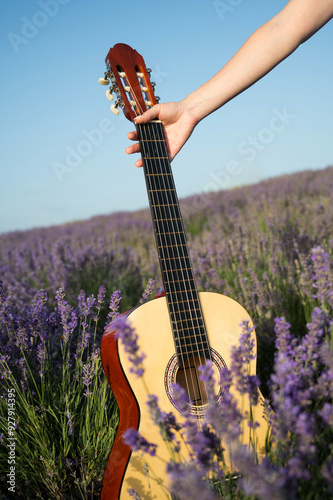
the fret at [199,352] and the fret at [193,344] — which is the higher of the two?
the fret at [193,344]

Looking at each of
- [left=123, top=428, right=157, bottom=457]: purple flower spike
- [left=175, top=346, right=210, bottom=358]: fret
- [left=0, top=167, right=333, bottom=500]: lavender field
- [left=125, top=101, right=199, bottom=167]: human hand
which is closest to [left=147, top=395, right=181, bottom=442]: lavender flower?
[left=123, top=428, right=157, bottom=457]: purple flower spike

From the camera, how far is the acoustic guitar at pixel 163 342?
131 centimetres

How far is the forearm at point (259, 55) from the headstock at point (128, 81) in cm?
22

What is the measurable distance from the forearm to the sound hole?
4.13 ft

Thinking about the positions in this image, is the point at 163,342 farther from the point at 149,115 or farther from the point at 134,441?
the point at 149,115

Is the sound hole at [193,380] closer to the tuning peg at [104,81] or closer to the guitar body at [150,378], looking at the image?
the guitar body at [150,378]

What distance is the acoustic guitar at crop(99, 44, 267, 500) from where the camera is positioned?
1.31 m

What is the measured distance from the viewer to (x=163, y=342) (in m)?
1.48

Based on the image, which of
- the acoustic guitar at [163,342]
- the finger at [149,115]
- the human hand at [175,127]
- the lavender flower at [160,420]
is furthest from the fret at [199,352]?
the finger at [149,115]

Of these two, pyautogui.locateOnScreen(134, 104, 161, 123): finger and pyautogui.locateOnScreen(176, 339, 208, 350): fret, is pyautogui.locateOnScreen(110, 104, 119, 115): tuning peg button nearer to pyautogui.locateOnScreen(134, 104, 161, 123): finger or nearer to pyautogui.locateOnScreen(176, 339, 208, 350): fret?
pyautogui.locateOnScreen(134, 104, 161, 123): finger

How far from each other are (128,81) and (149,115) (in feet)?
0.88

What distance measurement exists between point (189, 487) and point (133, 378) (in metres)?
0.66

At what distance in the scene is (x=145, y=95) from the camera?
2006mm

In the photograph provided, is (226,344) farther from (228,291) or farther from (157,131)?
(228,291)
